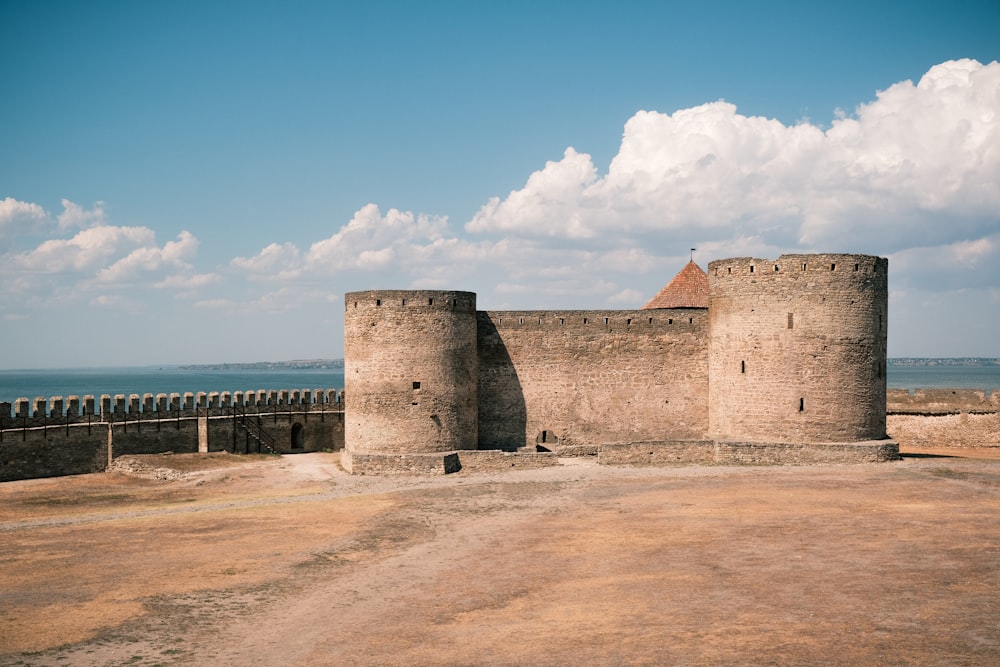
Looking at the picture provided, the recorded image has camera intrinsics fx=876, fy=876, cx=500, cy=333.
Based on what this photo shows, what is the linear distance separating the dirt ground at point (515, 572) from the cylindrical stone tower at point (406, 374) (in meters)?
2.80

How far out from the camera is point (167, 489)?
26.2 metres

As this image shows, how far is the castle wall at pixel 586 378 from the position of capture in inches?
1195

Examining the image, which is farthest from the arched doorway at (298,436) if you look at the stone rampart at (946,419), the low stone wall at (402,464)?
the stone rampart at (946,419)

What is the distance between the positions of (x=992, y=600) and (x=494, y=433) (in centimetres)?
1906

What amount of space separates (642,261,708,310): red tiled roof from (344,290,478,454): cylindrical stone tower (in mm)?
8345

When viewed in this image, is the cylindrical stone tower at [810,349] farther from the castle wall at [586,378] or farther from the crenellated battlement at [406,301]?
the crenellated battlement at [406,301]

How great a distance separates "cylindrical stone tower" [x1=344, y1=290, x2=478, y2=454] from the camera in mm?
28016

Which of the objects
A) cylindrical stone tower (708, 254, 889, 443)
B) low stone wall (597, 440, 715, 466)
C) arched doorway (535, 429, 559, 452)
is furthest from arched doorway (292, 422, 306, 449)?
cylindrical stone tower (708, 254, 889, 443)

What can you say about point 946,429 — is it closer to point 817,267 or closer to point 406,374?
point 817,267

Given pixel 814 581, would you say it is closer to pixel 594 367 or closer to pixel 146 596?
pixel 146 596

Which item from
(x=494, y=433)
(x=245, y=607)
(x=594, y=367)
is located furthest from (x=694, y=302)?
(x=245, y=607)

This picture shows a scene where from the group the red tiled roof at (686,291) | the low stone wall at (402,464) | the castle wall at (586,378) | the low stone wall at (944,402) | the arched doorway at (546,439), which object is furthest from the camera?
the low stone wall at (944,402)

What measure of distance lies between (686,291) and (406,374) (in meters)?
11.6

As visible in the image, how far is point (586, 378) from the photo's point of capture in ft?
99.8
